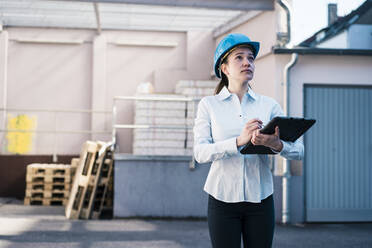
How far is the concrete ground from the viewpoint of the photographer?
6820 millimetres

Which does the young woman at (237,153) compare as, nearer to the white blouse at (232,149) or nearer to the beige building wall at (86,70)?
the white blouse at (232,149)

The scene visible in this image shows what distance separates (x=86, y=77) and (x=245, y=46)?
12.5 metres

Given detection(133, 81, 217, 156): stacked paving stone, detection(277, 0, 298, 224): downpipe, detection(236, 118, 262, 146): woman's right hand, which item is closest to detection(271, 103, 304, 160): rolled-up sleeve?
detection(236, 118, 262, 146): woman's right hand

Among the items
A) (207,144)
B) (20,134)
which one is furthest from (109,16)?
(207,144)

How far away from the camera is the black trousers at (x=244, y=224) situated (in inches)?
93.4

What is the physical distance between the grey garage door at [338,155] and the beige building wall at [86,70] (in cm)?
562

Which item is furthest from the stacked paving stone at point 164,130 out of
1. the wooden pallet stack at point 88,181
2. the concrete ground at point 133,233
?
the concrete ground at point 133,233

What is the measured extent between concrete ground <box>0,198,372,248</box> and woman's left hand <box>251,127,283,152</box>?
15.3 ft

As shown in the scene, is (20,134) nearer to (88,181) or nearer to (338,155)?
(88,181)

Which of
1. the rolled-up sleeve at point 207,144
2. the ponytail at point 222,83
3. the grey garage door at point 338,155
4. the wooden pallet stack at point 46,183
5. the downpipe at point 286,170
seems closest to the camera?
the rolled-up sleeve at point 207,144

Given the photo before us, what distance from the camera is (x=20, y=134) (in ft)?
45.2

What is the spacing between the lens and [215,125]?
251cm

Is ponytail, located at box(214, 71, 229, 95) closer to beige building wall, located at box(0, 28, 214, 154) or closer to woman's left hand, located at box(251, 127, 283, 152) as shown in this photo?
woman's left hand, located at box(251, 127, 283, 152)

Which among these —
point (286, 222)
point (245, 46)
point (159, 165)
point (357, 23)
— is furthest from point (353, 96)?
point (245, 46)
